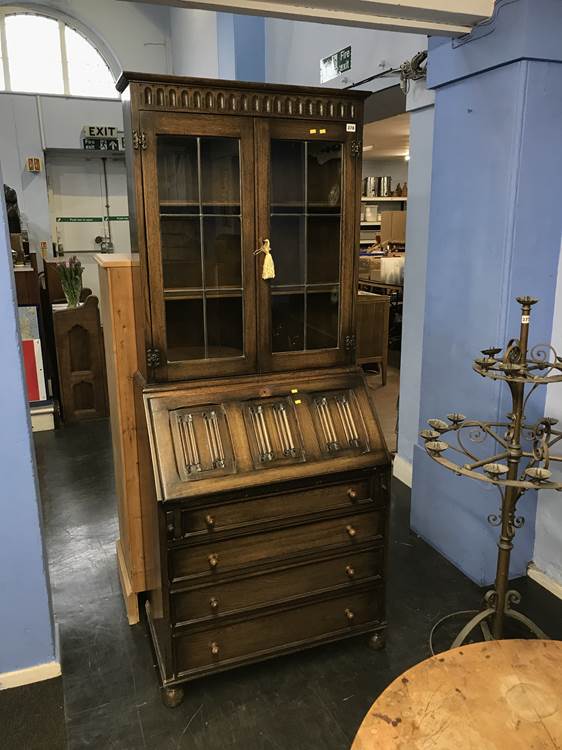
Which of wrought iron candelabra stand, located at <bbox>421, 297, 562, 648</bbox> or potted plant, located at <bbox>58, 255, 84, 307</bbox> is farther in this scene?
potted plant, located at <bbox>58, 255, 84, 307</bbox>

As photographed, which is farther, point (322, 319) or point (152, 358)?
point (322, 319)

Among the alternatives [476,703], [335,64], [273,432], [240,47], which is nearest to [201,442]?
[273,432]

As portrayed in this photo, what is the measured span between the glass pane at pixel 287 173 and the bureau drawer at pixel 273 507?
1.05 meters

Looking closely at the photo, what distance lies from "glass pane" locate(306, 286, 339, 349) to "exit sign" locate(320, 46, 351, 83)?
2253 millimetres

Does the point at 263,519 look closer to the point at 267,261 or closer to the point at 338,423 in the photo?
the point at 338,423

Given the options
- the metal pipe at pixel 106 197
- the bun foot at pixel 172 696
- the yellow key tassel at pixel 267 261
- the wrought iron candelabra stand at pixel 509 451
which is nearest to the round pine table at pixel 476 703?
the wrought iron candelabra stand at pixel 509 451

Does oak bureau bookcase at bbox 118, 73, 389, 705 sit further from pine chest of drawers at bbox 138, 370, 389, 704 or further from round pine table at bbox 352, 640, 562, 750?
round pine table at bbox 352, 640, 562, 750

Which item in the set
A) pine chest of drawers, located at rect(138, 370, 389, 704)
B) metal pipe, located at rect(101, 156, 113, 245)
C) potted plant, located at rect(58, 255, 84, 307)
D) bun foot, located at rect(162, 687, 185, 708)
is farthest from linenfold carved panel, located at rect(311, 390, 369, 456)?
metal pipe, located at rect(101, 156, 113, 245)

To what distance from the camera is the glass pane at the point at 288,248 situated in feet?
7.29

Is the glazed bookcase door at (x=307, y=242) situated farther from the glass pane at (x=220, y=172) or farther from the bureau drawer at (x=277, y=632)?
the bureau drawer at (x=277, y=632)

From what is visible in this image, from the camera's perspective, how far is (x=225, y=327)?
221 centimetres

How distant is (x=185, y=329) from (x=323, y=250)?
1.98 feet

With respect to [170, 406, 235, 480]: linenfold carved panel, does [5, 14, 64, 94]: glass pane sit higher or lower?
higher

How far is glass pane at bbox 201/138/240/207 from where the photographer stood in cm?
205
